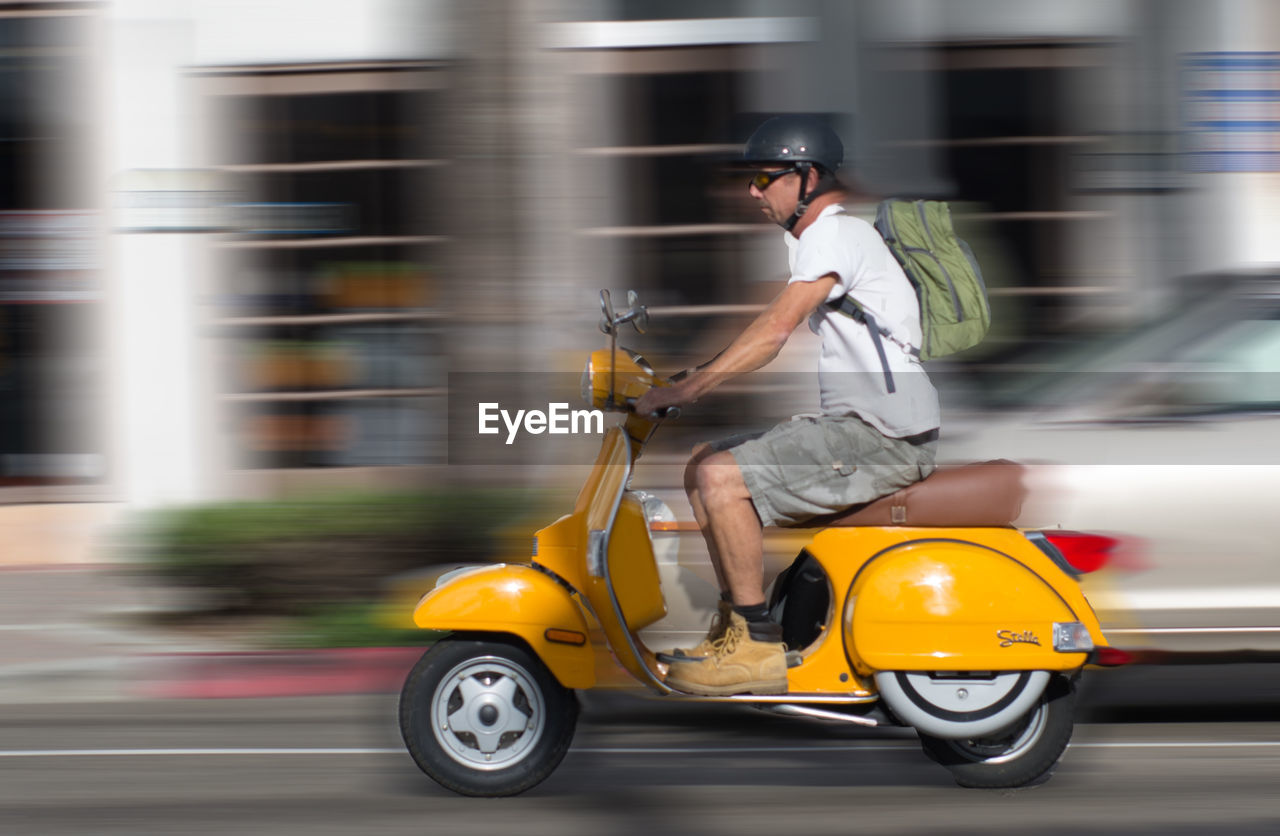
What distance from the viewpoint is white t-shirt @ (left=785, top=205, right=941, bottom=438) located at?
485 centimetres

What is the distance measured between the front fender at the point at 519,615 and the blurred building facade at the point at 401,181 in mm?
4769

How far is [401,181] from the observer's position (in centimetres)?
1106

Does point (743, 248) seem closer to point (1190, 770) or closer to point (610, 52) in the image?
point (610, 52)

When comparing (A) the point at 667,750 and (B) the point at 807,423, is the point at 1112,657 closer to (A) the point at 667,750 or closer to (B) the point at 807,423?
(B) the point at 807,423

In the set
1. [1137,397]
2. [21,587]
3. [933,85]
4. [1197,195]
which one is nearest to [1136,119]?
[1197,195]

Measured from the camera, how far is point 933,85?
10562 mm

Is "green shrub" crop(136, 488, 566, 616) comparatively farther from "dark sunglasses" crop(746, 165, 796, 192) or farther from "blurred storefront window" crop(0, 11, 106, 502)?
"blurred storefront window" crop(0, 11, 106, 502)

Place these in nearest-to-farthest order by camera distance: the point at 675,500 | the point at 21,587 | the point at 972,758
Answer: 1. the point at 972,758
2. the point at 675,500
3. the point at 21,587

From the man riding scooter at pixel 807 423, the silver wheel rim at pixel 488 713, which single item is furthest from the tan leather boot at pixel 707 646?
the silver wheel rim at pixel 488 713

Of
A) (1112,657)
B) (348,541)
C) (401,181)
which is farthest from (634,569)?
(401,181)

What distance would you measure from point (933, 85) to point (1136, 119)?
1250 mm

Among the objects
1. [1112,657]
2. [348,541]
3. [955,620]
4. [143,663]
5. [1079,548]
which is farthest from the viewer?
[348,541]

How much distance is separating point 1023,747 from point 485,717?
1.59 metres

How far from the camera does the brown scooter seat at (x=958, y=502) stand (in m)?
4.95
